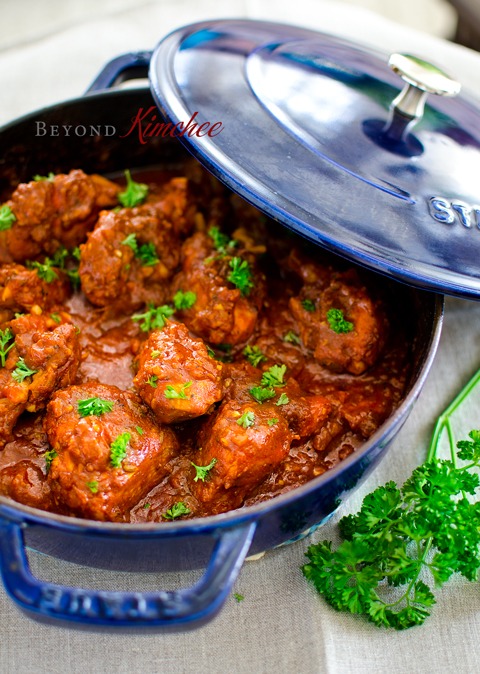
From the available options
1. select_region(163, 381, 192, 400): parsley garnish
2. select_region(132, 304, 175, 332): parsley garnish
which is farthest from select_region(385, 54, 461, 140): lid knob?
select_region(163, 381, 192, 400): parsley garnish

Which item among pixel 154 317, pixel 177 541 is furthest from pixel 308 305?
pixel 177 541

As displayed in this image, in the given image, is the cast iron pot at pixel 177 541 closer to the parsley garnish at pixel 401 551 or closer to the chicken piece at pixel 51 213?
the parsley garnish at pixel 401 551

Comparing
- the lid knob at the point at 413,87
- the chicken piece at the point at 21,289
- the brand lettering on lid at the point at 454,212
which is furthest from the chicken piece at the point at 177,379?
the lid knob at the point at 413,87

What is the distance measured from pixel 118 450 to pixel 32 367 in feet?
1.65

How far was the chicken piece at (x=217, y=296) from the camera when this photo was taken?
2768 millimetres

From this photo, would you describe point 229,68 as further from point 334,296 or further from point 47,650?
point 47,650

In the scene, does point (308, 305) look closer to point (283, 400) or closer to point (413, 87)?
point (283, 400)

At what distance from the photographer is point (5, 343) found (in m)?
2.63

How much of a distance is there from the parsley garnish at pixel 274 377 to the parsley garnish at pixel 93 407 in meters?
0.60

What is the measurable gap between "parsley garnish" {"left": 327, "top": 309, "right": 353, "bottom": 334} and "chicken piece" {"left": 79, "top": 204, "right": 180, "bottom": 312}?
72 cm

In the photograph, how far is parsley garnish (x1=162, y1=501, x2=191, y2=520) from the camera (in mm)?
2365

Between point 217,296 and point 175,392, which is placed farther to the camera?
point 217,296

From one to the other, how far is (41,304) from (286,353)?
3.28 feet

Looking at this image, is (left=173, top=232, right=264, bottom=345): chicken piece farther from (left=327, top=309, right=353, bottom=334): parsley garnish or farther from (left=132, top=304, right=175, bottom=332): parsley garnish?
(left=327, top=309, right=353, bottom=334): parsley garnish
